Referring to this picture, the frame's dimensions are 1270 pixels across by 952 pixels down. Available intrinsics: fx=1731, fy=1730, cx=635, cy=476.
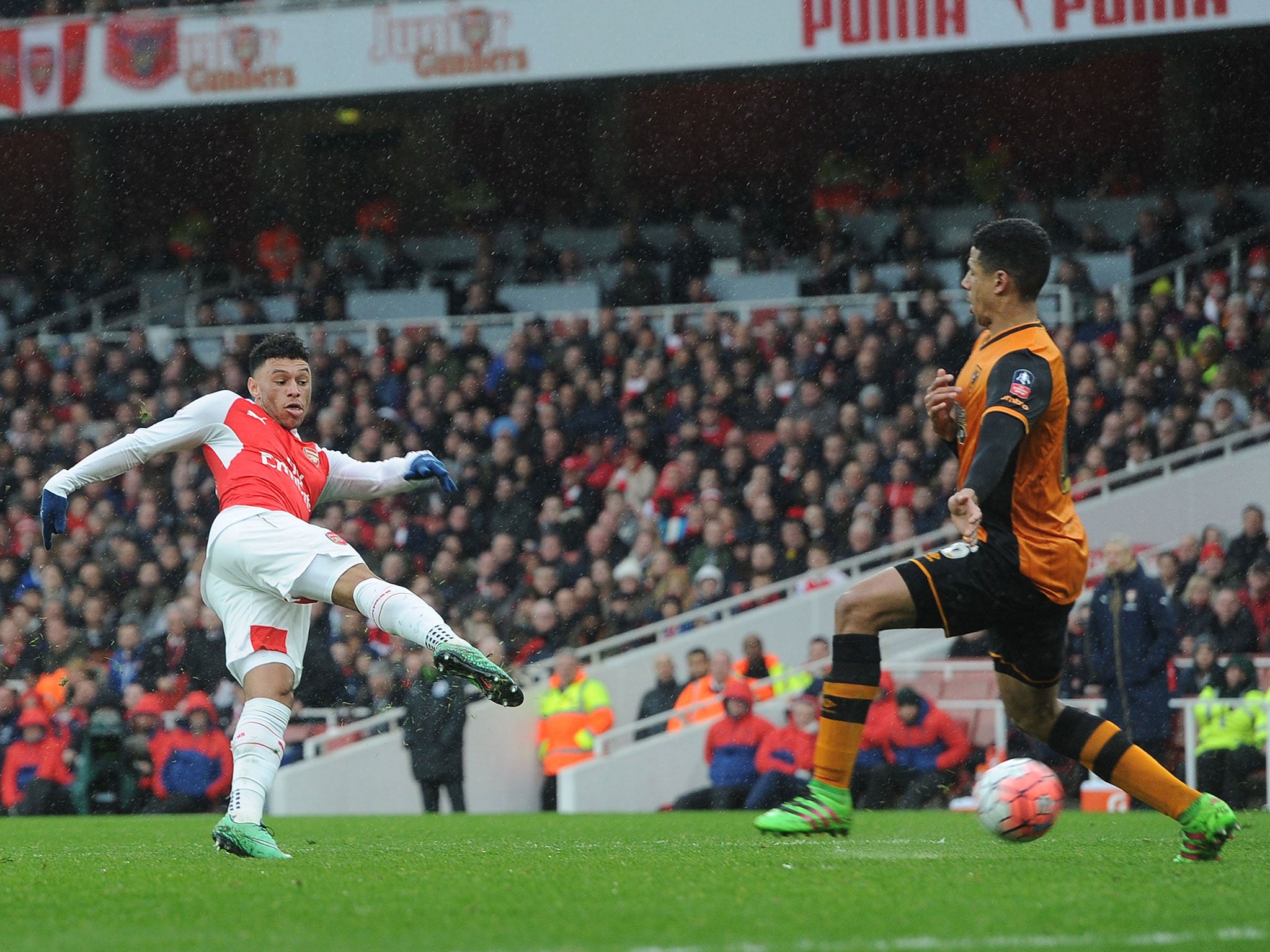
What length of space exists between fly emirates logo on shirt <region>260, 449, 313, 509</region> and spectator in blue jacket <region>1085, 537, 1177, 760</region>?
5866 mm

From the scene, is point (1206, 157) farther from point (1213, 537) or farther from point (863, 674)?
point (863, 674)

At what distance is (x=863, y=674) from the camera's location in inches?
212

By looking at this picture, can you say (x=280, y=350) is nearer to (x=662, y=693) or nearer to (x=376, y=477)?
(x=376, y=477)

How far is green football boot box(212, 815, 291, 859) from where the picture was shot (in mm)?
5773

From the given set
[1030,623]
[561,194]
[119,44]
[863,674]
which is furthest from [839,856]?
[561,194]

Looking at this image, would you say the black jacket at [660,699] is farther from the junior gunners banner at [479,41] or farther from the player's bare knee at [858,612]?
the player's bare knee at [858,612]

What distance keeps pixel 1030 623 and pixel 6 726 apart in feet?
36.3

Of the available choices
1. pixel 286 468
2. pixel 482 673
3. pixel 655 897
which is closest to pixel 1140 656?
pixel 286 468

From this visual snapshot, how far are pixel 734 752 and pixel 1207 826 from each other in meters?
7.02

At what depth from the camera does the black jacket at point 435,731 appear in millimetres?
12609

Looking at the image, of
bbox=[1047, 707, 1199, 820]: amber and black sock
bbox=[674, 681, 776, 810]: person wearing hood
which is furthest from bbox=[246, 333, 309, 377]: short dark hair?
bbox=[674, 681, 776, 810]: person wearing hood

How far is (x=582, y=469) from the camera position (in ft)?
52.9

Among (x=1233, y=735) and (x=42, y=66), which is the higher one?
(x=42, y=66)

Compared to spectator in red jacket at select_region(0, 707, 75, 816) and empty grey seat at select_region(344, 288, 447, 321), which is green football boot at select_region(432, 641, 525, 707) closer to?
spectator in red jacket at select_region(0, 707, 75, 816)
